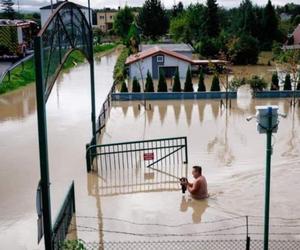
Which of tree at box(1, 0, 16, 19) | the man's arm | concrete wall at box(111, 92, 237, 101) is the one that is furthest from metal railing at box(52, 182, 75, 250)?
tree at box(1, 0, 16, 19)

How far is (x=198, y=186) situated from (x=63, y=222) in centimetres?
368

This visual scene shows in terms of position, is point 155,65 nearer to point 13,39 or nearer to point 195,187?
point 13,39

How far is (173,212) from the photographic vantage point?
1142 centimetres

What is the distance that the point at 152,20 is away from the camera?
70312 millimetres

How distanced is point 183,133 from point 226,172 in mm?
5263

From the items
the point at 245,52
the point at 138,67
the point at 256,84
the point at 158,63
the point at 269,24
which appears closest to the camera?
the point at 256,84

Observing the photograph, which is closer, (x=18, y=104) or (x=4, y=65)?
(x=18, y=104)

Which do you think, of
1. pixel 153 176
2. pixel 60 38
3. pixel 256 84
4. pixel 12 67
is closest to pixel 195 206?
pixel 153 176

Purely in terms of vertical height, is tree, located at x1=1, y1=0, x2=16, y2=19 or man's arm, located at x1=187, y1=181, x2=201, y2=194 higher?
tree, located at x1=1, y1=0, x2=16, y2=19

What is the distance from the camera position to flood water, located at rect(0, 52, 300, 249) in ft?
35.1

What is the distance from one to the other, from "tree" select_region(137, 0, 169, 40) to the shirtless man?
60.2 m

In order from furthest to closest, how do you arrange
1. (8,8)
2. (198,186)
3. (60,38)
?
1. (8,8)
2. (198,186)
3. (60,38)

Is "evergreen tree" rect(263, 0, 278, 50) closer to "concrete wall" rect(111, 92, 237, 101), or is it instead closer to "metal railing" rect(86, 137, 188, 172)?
"concrete wall" rect(111, 92, 237, 101)

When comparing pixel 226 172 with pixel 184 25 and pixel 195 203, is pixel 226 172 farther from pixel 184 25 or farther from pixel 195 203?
pixel 184 25
